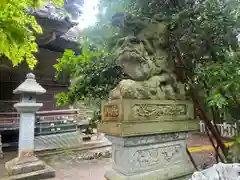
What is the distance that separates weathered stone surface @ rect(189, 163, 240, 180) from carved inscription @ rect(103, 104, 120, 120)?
3.42 feet

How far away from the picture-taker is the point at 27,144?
4512mm

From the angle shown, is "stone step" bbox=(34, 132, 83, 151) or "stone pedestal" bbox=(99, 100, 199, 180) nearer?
"stone pedestal" bbox=(99, 100, 199, 180)

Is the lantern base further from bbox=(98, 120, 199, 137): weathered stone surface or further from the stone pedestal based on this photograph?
bbox=(98, 120, 199, 137): weathered stone surface

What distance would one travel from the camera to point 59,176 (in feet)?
14.7

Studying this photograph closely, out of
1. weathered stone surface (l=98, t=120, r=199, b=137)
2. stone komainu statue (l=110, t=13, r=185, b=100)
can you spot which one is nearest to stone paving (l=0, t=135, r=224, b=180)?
weathered stone surface (l=98, t=120, r=199, b=137)

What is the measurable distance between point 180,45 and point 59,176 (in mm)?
3811

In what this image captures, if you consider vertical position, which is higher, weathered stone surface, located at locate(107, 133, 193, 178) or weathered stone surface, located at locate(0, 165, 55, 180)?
weathered stone surface, located at locate(107, 133, 193, 178)

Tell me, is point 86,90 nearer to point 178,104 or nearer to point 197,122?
point 178,104

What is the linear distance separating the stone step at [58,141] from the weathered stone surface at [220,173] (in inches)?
252

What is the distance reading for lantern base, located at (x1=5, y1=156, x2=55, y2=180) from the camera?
410 centimetres

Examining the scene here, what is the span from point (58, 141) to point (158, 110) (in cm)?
589

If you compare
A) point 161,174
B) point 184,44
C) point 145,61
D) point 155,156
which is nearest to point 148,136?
point 155,156

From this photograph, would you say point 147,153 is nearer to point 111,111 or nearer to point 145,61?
point 111,111

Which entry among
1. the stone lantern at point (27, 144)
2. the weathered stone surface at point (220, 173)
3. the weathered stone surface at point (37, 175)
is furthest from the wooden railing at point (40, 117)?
the weathered stone surface at point (220, 173)
